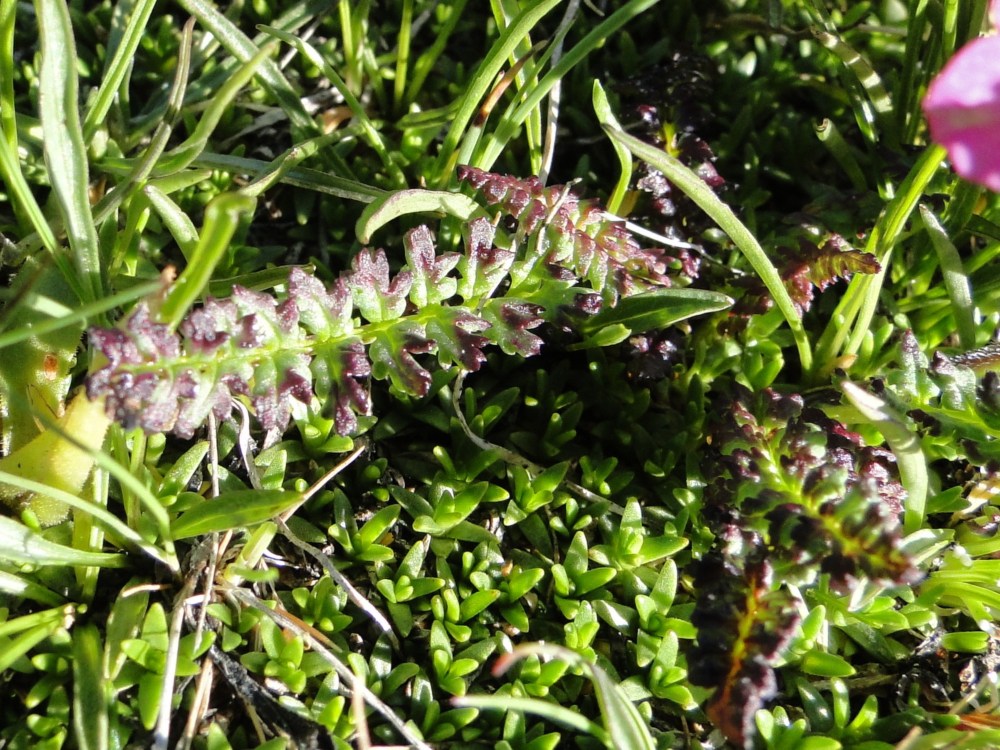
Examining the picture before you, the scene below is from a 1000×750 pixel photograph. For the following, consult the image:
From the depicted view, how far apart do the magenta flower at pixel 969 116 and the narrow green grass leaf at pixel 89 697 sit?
1303 mm

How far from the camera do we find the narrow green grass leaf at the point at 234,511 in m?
1.33

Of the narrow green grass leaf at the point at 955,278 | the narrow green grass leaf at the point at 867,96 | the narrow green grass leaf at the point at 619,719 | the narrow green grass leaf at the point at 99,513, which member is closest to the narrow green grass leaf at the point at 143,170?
the narrow green grass leaf at the point at 99,513

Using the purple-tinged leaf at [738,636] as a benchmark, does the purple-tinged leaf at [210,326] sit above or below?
above

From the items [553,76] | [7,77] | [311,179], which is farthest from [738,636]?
[7,77]

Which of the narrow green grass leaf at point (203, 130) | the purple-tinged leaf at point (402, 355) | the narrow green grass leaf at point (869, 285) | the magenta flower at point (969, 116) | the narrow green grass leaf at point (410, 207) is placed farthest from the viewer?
the narrow green grass leaf at point (869, 285)

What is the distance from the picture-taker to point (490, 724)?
1.46 meters

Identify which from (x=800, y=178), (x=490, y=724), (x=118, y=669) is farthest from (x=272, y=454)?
(x=800, y=178)

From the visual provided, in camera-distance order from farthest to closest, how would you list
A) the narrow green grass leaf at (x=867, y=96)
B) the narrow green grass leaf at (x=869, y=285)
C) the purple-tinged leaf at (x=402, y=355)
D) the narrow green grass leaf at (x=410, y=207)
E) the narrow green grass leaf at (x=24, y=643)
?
the narrow green grass leaf at (x=867, y=96), the narrow green grass leaf at (x=869, y=285), the narrow green grass leaf at (x=410, y=207), the purple-tinged leaf at (x=402, y=355), the narrow green grass leaf at (x=24, y=643)

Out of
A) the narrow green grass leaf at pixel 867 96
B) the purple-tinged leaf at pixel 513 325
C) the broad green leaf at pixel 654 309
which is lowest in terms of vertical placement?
the broad green leaf at pixel 654 309

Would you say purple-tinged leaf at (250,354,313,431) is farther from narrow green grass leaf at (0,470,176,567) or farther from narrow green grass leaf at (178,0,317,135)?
narrow green grass leaf at (178,0,317,135)

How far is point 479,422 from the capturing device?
5.58 ft

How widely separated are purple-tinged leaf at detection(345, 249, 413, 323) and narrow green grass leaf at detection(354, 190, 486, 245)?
0.03 metres

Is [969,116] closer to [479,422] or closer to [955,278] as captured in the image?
[955,278]

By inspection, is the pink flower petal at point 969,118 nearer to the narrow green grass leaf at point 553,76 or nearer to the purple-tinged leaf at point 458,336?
the narrow green grass leaf at point 553,76
